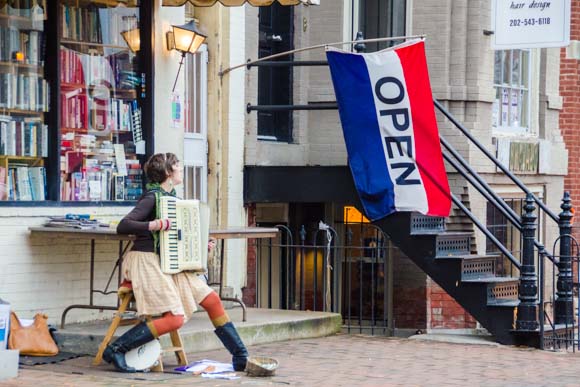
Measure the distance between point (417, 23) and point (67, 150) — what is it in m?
5.01

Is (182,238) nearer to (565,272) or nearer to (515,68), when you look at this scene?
(565,272)

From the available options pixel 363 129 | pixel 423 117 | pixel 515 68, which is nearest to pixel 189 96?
pixel 363 129

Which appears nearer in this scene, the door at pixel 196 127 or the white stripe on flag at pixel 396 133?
the white stripe on flag at pixel 396 133

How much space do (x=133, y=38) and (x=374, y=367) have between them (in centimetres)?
394

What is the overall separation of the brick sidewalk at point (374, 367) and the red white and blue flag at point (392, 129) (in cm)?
146

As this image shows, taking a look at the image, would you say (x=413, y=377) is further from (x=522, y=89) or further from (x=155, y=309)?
(x=522, y=89)

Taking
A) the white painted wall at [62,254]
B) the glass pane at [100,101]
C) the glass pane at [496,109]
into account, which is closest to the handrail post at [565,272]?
the glass pane at [496,109]

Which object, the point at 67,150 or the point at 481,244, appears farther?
the point at 481,244

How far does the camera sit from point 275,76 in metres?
15.0

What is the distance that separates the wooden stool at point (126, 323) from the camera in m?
10.0

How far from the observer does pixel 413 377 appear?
10430 mm

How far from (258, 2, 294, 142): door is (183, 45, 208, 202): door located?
103 centimetres

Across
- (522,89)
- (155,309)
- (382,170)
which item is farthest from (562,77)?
(155,309)

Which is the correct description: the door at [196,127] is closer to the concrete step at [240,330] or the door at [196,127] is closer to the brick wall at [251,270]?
the brick wall at [251,270]
